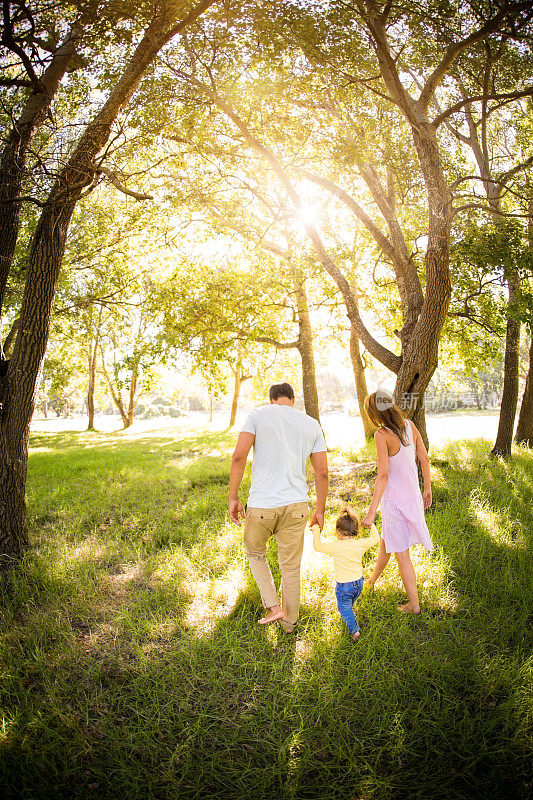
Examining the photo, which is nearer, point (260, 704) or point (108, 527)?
point (260, 704)

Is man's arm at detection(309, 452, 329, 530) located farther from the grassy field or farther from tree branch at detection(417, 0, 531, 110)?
tree branch at detection(417, 0, 531, 110)

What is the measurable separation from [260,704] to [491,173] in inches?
532

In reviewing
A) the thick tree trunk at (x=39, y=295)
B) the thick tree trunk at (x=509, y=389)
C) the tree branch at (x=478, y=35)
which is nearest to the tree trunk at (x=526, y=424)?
the thick tree trunk at (x=509, y=389)

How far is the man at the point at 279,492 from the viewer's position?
4.00 m

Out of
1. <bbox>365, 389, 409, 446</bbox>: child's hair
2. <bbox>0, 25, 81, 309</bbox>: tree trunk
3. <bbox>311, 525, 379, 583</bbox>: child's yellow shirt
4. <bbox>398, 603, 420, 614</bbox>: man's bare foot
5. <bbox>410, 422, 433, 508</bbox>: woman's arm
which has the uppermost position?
<bbox>0, 25, 81, 309</bbox>: tree trunk

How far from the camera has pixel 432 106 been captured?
40.7 ft

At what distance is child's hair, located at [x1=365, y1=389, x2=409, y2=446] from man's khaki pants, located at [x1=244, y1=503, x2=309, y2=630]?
115 centimetres

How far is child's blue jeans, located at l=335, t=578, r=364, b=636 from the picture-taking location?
392cm

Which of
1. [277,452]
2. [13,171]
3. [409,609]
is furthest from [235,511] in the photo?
[13,171]

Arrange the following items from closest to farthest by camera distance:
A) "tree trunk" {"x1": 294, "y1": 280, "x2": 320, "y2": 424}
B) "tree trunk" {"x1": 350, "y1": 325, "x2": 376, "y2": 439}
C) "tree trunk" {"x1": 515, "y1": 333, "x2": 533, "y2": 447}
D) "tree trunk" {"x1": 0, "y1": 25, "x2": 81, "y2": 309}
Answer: "tree trunk" {"x1": 0, "y1": 25, "x2": 81, "y2": 309} < "tree trunk" {"x1": 515, "y1": 333, "x2": 533, "y2": 447} < "tree trunk" {"x1": 294, "y1": 280, "x2": 320, "y2": 424} < "tree trunk" {"x1": 350, "y1": 325, "x2": 376, "y2": 439}

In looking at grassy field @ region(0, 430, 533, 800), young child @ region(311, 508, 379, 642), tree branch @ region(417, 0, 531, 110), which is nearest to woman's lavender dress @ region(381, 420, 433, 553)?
young child @ region(311, 508, 379, 642)

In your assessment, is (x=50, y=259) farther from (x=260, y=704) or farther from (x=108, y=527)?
(x=260, y=704)

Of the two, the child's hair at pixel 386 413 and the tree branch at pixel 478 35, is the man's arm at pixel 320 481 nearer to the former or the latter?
the child's hair at pixel 386 413

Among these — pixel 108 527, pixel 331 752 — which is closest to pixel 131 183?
pixel 108 527
